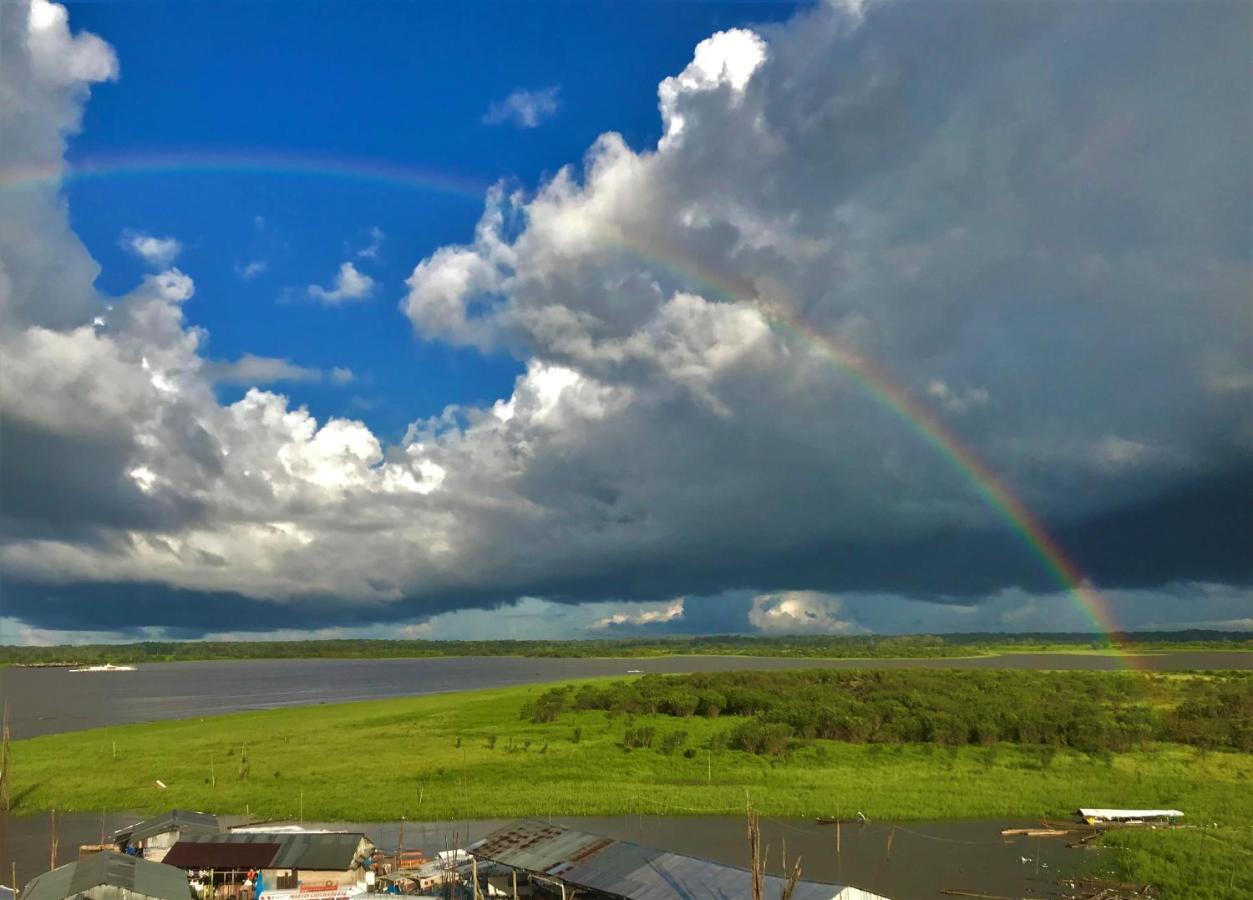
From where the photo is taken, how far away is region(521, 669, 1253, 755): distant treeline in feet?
193

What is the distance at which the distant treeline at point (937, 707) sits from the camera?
58781 mm

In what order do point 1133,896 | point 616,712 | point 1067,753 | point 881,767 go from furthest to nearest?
point 616,712
point 1067,753
point 881,767
point 1133,896

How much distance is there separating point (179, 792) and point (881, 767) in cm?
3739

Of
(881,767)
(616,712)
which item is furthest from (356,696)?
(881,767)

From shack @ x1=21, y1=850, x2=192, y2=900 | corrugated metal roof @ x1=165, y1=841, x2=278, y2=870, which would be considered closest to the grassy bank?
corrugated metal roof @ x1=165, y1=841, x2=278, y2=870

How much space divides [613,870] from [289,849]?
1189 centimetres

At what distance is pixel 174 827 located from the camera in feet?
110

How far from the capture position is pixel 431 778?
5041 cm

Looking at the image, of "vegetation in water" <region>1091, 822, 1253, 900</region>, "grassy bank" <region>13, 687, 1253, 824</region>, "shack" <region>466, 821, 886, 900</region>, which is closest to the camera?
"shack" <region>466, 821, 886, 900</region>

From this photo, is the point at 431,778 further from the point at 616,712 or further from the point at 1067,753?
the point at 1067,753

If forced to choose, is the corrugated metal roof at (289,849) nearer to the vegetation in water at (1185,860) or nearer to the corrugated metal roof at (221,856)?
the corrugated metal roof at (221,856)

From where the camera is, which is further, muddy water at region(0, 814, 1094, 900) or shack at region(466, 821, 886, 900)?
muddy water at region(0, 814, 1094, 900)

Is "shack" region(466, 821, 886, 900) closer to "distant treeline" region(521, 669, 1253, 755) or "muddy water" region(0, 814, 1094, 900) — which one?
"muddy water" region(0, 814, 1094, 900)

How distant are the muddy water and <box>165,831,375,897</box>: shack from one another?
11.6ft
